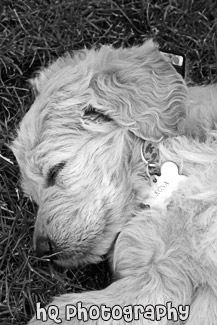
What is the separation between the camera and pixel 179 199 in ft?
10.5

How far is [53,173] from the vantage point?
341cm

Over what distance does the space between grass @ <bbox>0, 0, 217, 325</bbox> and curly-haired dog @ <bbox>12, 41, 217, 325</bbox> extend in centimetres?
87

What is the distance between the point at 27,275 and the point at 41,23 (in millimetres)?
2152

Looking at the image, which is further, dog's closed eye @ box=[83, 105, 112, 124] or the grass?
the grass

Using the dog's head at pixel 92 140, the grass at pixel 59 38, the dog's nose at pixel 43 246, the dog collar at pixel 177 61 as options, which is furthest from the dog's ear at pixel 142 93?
the grass at pixel 59 38

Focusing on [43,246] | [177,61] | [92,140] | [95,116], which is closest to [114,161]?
[92,140]

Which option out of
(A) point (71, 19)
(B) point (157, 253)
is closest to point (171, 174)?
(B) point (157, 253)

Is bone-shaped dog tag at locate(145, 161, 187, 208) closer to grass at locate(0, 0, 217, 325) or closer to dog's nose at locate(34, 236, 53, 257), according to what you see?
dog's nose at locate(34, 236, 53, 257)

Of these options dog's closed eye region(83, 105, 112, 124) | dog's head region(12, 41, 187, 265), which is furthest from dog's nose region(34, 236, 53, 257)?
dog's closed eye region(83, 105, 112, 124)

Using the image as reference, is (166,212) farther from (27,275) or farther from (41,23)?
(41,23)

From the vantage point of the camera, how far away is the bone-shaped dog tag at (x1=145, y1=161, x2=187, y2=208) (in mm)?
3279

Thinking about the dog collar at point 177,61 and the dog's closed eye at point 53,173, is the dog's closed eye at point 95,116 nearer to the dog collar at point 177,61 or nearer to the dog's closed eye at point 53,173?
the dog's closed eye at point 53,173

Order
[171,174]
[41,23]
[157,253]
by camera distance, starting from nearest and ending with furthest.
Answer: [157,253] < [171,174] < [41,23]

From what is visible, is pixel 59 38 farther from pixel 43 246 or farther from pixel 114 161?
pixel 43 246
